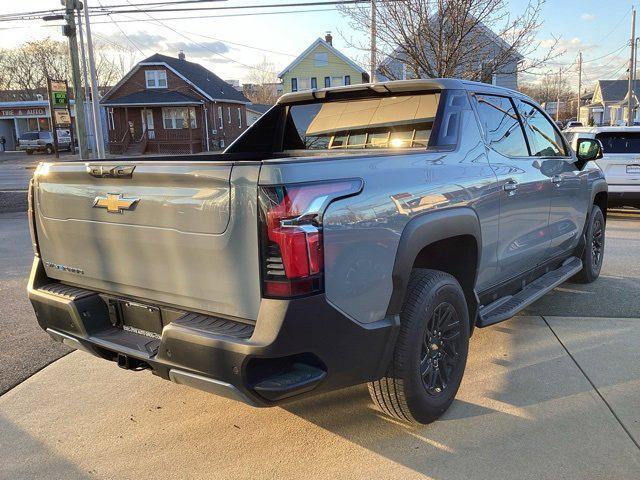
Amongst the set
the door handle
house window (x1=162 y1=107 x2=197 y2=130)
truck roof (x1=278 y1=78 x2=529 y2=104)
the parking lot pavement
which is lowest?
the parking lot pavement

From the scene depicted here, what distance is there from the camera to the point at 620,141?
34.9 feet

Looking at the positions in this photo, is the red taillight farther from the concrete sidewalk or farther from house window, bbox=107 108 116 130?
house window, bbox=107 108 116 130

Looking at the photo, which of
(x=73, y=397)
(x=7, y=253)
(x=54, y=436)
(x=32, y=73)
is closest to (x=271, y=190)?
(x=54, y=436)

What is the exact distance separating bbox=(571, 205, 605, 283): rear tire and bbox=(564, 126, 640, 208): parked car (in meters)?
4.80

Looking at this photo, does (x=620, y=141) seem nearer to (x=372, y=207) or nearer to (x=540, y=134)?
(x=540, y=134)

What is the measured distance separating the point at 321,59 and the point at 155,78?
45.1 ft

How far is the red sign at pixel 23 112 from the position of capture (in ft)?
178

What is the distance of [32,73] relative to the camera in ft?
256

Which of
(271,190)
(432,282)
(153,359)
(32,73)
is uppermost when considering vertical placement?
(32,73)

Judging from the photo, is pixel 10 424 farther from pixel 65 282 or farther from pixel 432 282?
pixel 432 282

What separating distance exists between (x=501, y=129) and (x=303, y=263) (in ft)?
8.12

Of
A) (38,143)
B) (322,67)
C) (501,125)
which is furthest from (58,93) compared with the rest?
(322,67)

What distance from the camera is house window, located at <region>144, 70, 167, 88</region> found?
133 ft

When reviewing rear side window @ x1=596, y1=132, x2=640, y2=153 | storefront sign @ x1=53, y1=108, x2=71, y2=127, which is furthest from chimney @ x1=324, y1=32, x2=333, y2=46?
rear side window @ x1=596, y1=132, x2=640, y2=153
